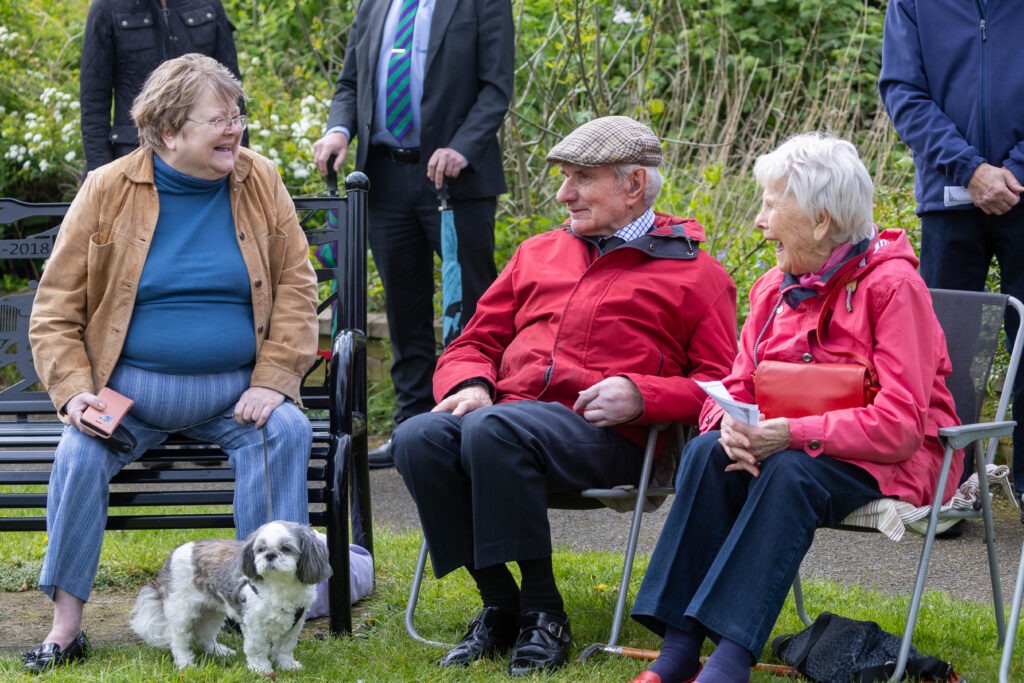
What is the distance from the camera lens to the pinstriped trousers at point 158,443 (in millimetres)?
3787

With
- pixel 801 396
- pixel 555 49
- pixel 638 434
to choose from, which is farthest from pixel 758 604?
pixel 555 49

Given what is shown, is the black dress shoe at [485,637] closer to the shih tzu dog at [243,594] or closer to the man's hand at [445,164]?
the shih tzu dog at [243,594]

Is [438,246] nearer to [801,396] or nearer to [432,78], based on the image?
[432,78]

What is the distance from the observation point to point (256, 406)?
13.1 ft

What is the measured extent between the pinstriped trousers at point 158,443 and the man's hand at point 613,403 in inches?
33.5

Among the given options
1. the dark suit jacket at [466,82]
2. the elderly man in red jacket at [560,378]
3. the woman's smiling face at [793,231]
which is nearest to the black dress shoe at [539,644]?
the elderly man in red jacket at [560,378]

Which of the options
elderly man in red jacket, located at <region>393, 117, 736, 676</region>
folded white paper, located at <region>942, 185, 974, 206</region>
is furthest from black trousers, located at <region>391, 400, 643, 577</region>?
folded white paper, located at <region>942, 185, 974, 206</region>

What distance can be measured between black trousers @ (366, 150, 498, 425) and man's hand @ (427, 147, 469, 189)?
190 mm

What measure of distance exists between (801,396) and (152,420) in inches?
74.5

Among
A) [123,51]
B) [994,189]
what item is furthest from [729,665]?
[123,51]

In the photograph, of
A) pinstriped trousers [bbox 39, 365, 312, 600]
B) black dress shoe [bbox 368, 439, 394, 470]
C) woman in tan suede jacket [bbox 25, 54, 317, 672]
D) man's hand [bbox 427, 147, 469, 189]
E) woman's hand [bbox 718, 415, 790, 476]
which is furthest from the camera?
black dress shoe [bbox 368, 439, 394, 470]

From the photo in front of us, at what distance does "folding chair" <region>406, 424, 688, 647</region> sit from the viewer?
3793 mm

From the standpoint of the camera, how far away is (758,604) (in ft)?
10.7

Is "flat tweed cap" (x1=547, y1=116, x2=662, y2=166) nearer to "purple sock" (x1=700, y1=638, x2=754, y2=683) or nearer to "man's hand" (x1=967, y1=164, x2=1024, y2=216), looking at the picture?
"man's hand" (x1=967, y1=164, x2=1024, y2=216)
